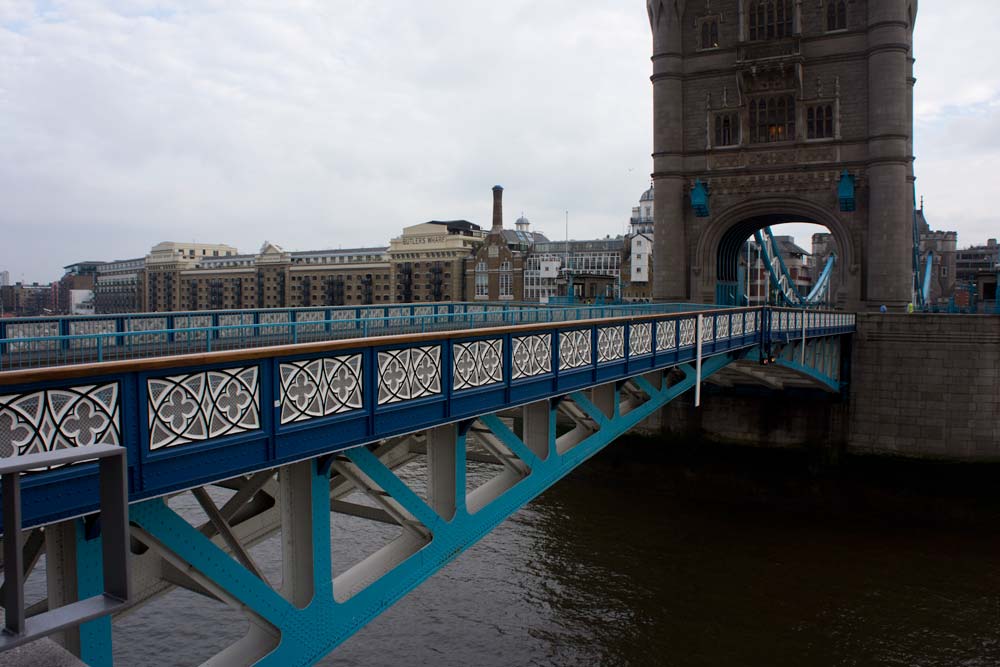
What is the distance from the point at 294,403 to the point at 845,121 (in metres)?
34.8

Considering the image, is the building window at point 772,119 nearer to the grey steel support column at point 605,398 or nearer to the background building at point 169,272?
the grey steel support column at point 605,398

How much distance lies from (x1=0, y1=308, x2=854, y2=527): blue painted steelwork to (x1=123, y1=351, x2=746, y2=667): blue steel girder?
1.29 feet

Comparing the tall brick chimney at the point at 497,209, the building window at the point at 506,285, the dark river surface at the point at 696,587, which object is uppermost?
the tall brick chimney at the point at 497,209

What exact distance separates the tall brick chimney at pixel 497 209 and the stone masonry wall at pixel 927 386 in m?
74.2

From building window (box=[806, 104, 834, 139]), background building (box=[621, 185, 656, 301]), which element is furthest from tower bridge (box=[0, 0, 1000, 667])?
background building (box=[621, 185, 656, 301])

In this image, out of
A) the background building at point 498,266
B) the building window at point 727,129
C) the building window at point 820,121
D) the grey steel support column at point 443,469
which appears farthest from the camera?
the background building at point 498,266

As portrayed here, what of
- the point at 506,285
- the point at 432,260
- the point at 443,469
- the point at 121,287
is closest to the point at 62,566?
the point at 443,469

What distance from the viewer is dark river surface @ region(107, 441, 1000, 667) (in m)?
16.0

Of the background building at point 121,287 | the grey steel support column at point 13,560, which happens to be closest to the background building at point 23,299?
the background building at point 121,287

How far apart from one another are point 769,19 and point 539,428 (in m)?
32.2

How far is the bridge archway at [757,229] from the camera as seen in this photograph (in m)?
35.3

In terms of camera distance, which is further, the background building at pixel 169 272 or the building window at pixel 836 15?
the background building at pixel 169 272

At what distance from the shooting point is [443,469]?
9.01 meters

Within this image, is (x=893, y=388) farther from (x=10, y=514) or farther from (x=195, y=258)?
(x=195, y=258)
